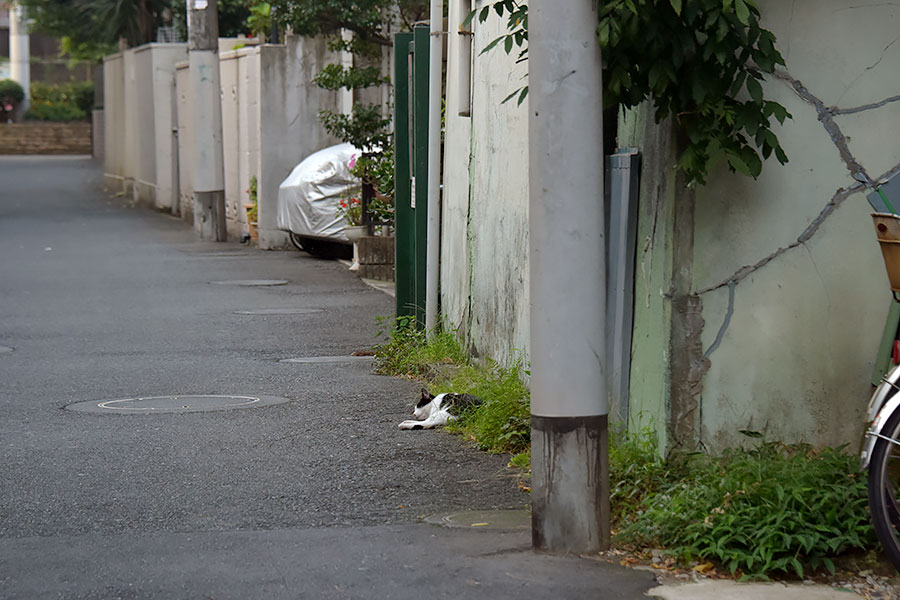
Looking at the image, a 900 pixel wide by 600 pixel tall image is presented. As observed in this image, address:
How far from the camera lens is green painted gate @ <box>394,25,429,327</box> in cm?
967

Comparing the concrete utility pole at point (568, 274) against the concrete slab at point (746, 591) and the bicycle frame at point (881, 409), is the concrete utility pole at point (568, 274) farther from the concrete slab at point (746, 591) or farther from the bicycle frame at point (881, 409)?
the bicycle frame at point (881, 409)

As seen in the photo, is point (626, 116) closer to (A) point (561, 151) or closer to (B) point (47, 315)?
(A) point (561, 151)

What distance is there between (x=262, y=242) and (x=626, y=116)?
14.4m

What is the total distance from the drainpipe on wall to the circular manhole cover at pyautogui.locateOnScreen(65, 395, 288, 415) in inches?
57.6

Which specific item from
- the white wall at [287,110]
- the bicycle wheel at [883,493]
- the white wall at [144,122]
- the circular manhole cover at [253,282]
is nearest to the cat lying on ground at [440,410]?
the bicycle wheel at [883,493]

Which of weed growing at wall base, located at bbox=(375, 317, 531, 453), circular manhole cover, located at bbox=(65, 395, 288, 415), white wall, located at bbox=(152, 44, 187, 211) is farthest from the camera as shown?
white wall, located at bbox=(152, 44, 187, 211)

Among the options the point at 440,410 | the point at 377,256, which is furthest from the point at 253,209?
the point at 440,410

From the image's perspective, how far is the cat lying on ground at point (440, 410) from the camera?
24.3 ft

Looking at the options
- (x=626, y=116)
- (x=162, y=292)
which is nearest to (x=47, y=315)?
(x=162, y=292)

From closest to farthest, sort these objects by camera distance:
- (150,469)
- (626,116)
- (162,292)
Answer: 1. (626,116)
2. (150,469)
3. (162,292)

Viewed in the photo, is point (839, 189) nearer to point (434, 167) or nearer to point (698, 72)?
Result: point (698, 72)

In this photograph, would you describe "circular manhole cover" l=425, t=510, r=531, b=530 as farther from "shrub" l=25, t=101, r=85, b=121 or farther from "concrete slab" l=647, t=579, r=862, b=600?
"shrub" l=25, t=101, r=85, b=121

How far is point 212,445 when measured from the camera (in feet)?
23.5

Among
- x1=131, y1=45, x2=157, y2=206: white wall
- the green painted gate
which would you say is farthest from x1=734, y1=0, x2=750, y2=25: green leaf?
x1=131, y1=45, x2=157, y2=206: white wall
